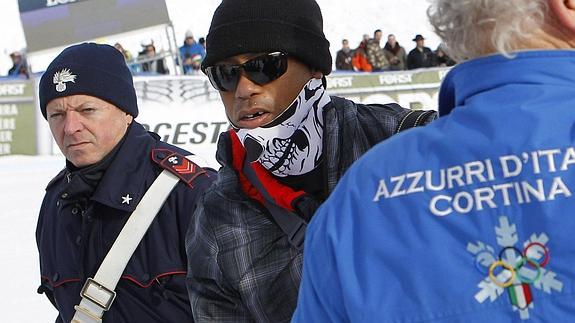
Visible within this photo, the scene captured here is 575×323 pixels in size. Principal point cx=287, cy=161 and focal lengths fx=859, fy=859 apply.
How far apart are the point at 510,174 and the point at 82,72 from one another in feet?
7.29

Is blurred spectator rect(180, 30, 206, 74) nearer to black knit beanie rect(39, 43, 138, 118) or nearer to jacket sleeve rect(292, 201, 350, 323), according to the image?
black knit beanie rect(39, 43, 138, 118)

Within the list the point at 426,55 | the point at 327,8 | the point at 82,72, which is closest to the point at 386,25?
the point at 327,8

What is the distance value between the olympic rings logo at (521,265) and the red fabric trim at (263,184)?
942 millimetres

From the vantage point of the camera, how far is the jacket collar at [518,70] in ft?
3.33

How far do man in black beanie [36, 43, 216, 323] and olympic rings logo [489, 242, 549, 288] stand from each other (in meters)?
1.82

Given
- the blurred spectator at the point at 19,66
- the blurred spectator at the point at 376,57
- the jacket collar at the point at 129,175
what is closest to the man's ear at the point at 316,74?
the jacket collar at the point at 129,175

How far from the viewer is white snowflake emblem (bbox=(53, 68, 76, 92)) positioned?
2949 millimetres

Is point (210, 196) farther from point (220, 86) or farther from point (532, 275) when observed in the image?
point (532, 275)

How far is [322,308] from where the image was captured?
1.10 m

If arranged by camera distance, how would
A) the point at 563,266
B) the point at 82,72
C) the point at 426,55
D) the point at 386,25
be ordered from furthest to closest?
the point at 386,25, the point at 426,55, the point at 82,72, the point at 563,266

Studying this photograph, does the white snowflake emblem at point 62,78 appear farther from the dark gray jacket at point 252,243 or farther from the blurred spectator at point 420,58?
the blurred spectator at point 420,58

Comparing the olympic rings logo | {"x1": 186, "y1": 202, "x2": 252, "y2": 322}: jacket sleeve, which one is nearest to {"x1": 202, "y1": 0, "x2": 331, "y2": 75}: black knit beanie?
{"x1": 186, "y1": 202, "x2": 252, "y2": 322}: jacket sleeve

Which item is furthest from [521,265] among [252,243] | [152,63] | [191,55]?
[191,55]

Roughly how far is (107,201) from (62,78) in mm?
501
